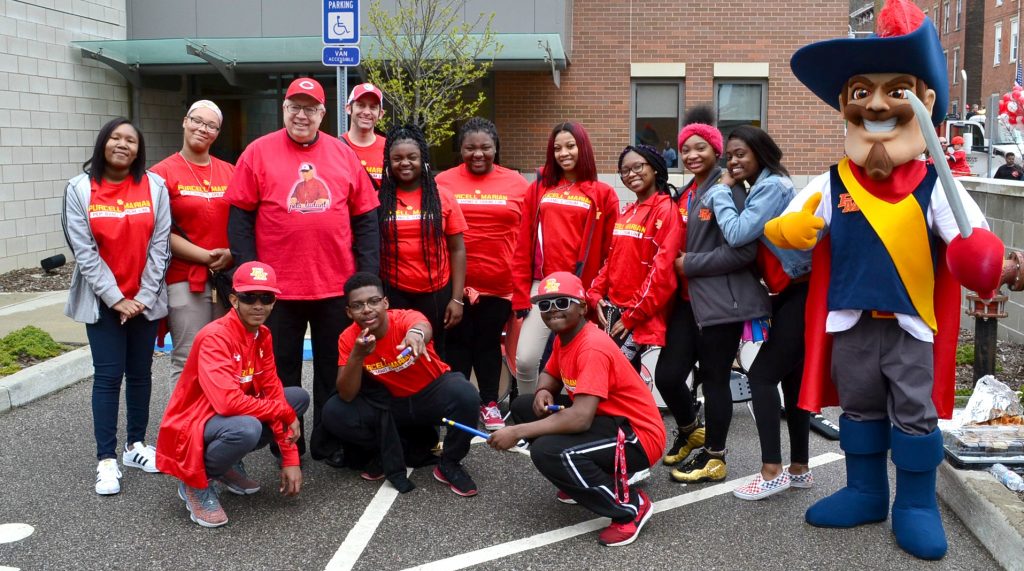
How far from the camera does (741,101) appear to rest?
15211 millimetres

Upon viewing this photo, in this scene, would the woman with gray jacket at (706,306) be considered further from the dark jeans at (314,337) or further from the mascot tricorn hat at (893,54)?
the dark jeans at (314,337)

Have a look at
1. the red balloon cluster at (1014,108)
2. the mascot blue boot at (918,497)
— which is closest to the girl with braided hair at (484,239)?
the mascot blue boot at (918,497)

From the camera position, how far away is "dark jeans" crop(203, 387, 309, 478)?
4219mm

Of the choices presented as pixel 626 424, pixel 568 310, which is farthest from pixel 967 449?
pixel 568 310

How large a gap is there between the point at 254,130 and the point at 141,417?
440 inches

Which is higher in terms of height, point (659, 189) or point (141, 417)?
point (659, 189)

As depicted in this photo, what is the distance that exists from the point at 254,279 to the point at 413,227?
1.05 m

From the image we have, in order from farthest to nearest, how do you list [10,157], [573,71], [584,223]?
[573,71] < [10,157] < [584,223]

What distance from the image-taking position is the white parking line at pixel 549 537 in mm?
3869

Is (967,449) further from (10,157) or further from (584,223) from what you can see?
(10,157)

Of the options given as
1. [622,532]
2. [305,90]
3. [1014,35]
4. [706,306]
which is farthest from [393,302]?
[1014,35]

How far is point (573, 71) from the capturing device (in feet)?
49.3

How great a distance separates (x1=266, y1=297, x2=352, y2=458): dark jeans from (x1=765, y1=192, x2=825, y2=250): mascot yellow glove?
7.18ft

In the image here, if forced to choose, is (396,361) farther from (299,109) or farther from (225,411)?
(299,109)
